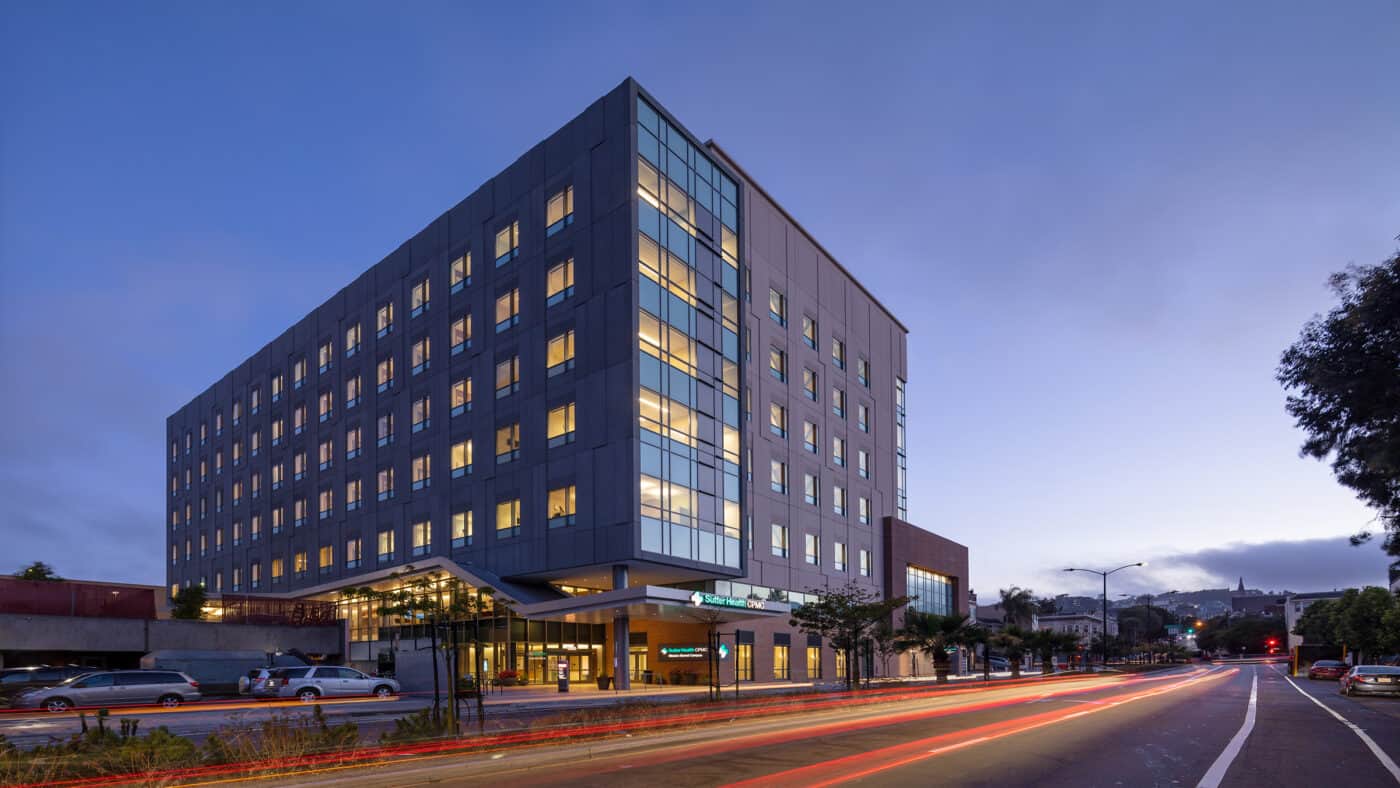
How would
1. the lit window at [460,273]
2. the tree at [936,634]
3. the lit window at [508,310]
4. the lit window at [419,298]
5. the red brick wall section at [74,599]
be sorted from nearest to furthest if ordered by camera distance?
the red brick wall section at [74,599] < the lit window at [508,310] < the tree at [936,634] < the lit window at [460,273] < the lit window at [419,298]

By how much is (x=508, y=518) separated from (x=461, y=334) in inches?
512

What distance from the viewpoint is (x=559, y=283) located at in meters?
52.2

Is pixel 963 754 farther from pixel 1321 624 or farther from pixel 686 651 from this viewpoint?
pixel 1321 624

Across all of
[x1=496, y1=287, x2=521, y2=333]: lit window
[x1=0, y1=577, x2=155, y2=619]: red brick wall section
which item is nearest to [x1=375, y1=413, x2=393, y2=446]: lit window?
[x1=496, y1=287, x2=521, y2=333]: lit window

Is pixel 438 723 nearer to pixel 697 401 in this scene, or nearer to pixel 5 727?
pixel 5 727

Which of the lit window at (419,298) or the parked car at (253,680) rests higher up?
the lit window at (419,298)

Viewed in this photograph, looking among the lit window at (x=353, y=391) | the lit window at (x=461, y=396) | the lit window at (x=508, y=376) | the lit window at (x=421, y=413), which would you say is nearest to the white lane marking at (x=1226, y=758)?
the lit window at (x=508, y=376)

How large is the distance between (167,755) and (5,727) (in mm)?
15114

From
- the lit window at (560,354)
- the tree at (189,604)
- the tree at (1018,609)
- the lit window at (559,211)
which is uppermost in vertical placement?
the lit window at (559,211)

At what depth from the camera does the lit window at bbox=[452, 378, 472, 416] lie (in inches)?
2281

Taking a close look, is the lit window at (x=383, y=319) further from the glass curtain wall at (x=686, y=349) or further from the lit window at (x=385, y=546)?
the glass curtain wall at (x=686, y=349)

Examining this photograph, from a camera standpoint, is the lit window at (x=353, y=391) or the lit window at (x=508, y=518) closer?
the lit window at (x=508, y=518)

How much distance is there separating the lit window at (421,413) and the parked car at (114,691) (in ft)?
90.3

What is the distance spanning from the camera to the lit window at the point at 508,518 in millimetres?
52781
